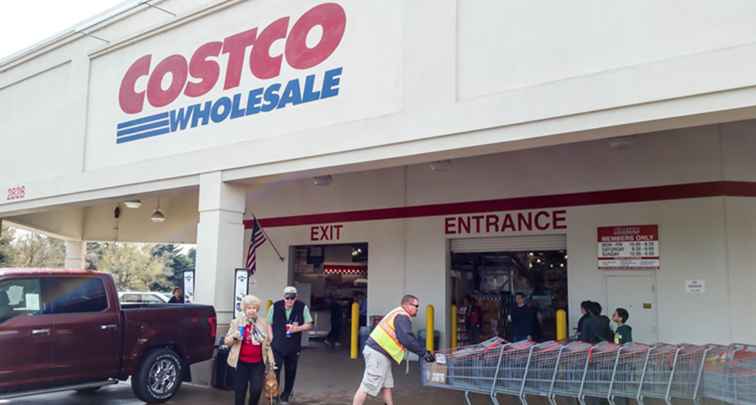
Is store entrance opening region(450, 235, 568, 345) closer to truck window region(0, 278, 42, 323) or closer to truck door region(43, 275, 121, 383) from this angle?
truck door region(43, 275, 121, 383)

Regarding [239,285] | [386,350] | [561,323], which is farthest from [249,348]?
[561,323]

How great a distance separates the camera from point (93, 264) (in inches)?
2062

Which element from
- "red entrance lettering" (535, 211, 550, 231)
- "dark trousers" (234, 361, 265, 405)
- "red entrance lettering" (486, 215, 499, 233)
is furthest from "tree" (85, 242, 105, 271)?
"dark trousers" (234, 361, 265, 405)

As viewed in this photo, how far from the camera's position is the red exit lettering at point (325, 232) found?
16.4 metres

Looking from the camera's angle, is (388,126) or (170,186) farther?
(170,186)

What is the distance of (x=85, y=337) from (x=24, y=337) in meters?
0.77

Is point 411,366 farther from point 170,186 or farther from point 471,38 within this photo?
point 471,38

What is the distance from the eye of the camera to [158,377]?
952 centimetres

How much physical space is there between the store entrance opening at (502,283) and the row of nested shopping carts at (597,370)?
17.0 ft

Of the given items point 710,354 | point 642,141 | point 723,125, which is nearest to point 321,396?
point 710,354

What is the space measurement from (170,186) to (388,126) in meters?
5.38

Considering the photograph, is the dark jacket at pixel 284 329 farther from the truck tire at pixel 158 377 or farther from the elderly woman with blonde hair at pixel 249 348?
the truck tire at pixel 158 377

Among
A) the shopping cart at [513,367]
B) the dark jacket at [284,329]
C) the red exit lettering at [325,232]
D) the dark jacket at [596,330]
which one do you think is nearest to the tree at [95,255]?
the red exit lettering at [325,232]

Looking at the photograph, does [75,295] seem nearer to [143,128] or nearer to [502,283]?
[143,128]
